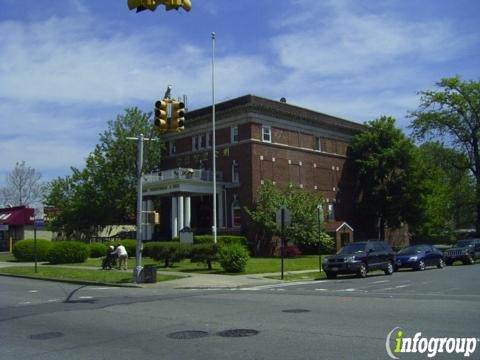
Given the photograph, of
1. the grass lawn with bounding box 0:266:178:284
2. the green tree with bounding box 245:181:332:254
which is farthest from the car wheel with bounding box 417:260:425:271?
the grass lawn with bounding box 0:266:178:284

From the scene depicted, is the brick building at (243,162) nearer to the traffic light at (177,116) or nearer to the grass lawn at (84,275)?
the grass lawn at (84,275)

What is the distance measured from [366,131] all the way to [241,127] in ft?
51.2

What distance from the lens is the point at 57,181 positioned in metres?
55.9

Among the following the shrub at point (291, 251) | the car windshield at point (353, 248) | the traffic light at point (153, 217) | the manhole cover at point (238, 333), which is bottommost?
the manhole cover at point (238, 333)

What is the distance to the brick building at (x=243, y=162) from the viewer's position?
47.4 meters

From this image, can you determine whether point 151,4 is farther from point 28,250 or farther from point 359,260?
point 28,250

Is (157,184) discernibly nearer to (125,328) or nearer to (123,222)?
(123,222)

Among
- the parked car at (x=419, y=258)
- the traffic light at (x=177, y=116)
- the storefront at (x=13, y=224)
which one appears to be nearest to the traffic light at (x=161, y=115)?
the traffic light at (x=177, y=116)

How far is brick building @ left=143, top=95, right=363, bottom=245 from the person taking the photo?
47406 millimetres

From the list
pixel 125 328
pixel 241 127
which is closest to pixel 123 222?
pixel 241 127

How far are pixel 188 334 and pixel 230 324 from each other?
130 centimetres

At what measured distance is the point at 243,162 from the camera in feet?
156

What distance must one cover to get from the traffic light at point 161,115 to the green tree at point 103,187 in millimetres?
36296

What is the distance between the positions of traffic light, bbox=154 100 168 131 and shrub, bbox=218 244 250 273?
11262mm
